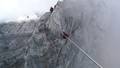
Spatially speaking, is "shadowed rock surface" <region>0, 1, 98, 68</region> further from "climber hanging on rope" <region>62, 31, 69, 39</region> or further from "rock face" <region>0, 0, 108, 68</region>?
"climber hanging on rope" <region>62, 31, 69, 39</region>

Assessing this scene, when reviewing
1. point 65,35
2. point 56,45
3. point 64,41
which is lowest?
point 56,45

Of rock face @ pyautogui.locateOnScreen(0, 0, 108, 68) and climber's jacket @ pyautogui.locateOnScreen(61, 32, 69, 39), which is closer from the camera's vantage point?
rock face @ pyautogui.locateOnScreen(0, 0, 108, 68)

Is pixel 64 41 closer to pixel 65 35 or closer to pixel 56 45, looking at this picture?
pixel 65 35

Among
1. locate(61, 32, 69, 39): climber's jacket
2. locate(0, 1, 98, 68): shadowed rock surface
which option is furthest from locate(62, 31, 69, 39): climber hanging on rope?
locate(0, 1, 98, 68): shadowed rock surface

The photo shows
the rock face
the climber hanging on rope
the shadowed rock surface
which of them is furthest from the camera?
the climber hanging on rope

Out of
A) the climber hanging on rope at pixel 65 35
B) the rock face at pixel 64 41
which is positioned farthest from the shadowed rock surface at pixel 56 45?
the climber hanging on rope at pixel 65 35

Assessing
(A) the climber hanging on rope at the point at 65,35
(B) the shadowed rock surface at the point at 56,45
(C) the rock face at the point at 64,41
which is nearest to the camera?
(C) the rock face at the point at 64,41

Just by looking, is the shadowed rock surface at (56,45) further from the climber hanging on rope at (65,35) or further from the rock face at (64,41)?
the climber hanging on rope at (65,35)

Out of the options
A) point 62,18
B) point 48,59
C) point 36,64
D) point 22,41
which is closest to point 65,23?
point 62,18

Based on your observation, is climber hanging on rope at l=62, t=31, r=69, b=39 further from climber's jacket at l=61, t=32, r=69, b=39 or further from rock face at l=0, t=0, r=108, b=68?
rock face at l=0, t=0, r=108, b=68

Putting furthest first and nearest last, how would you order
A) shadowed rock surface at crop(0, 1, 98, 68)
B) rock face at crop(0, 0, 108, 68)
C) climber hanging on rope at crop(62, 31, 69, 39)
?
climber hanging on rope at crop(62, 31, 69, 39), shadowed rock surface at crop(0, 1, 98, 68), rock face at crop(0, 0, 108, 68)

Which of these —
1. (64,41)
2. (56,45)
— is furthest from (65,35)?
(56,45)
